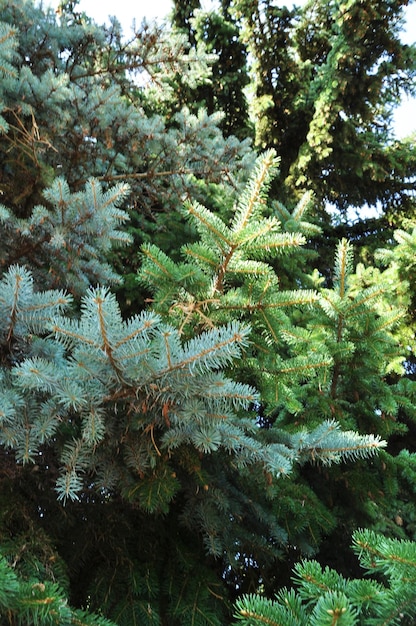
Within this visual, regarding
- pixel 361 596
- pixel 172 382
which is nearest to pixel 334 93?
pixel 172 382

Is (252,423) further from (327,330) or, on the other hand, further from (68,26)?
(68,26)

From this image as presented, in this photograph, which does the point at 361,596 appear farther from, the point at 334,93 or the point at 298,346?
the point at 334,93

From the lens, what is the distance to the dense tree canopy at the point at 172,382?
1797 mm

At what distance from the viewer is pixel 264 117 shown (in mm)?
7680

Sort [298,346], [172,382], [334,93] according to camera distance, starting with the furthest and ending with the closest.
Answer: [334,93] < [298,346] < [172,382]

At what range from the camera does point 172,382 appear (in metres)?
1.83

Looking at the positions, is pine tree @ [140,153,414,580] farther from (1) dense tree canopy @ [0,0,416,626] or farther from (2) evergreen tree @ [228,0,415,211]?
(2) evergreen tree @ [228,0,415,211]

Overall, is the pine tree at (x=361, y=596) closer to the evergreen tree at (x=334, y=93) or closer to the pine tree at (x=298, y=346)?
the pine tree at (x=298, y=346)

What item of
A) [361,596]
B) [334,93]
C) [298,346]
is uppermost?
[334,93]

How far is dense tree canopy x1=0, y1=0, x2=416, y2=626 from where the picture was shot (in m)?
1.80

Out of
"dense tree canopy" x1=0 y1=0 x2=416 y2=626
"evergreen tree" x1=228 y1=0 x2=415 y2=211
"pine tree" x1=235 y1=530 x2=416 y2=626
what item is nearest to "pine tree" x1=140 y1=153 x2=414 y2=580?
"dense tree canopy" x1=0 y1=0 x2=416 y2=626

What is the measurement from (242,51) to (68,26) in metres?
4.62

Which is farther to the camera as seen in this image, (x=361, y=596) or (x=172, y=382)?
(x=172, y=382)

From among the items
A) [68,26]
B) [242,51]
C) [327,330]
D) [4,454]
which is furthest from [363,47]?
[4,454]
